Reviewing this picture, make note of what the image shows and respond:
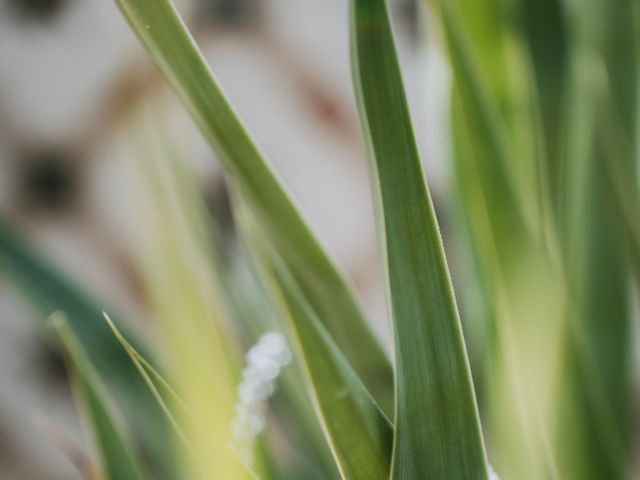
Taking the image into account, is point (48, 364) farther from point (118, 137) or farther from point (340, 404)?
point (340, 404)

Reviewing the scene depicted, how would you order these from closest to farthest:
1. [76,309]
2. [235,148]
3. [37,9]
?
1. [235,148]
2. [76,309]
3. [37,9]

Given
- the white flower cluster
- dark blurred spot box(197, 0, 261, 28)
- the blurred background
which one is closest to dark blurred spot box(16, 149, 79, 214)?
the blurred background

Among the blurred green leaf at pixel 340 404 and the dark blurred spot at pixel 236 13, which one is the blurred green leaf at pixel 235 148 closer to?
the blurred green leaf at pixel 340 404

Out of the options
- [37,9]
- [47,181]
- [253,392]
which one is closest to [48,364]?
[47,181]

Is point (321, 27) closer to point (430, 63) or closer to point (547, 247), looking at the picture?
point (430, 63)

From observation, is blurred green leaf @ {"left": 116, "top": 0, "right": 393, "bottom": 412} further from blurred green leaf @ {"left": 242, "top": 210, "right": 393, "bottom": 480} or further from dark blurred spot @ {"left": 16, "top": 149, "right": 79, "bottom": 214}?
dark blurred spot @ {"left": 16, "top": 149, "right": 79, "bottom": 214}

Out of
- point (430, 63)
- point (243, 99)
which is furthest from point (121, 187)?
point (430, 63)
